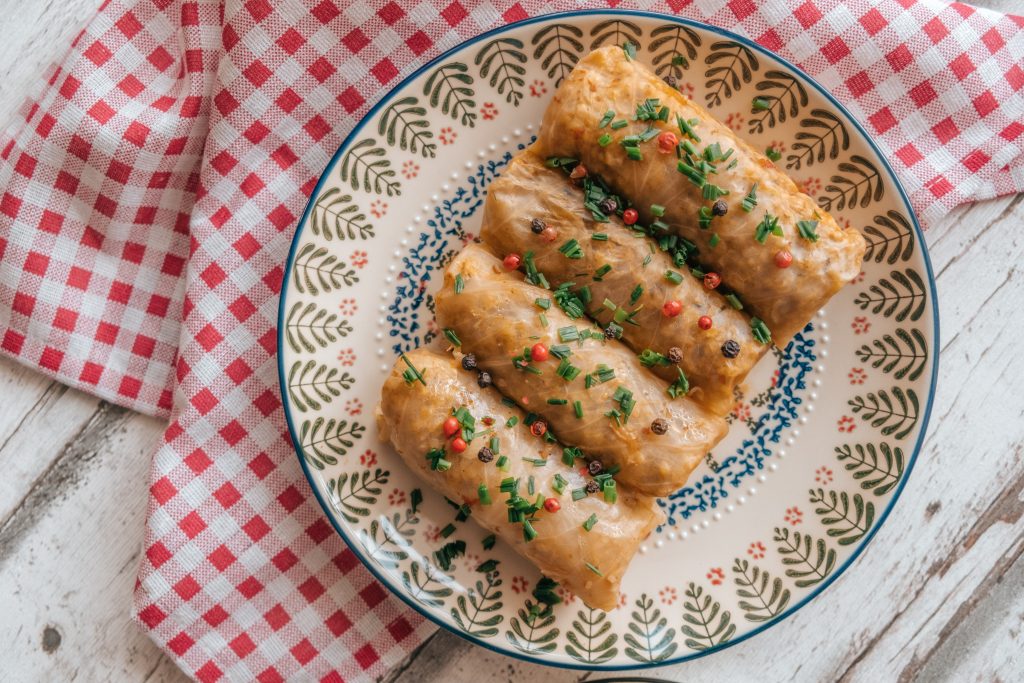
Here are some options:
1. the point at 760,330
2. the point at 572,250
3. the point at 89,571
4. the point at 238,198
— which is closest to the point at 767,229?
the point at 760,330

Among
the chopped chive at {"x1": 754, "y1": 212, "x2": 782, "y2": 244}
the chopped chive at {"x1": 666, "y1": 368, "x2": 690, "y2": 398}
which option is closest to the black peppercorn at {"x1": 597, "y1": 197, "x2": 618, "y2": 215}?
the chopped chive at {"x1": 754, "y1": 212, "x2": 782, "y2": 244}

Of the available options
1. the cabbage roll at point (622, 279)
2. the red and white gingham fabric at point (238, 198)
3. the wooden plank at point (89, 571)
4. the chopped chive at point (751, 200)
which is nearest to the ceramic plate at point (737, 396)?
the red and white gingham fabric at point (238, 198)

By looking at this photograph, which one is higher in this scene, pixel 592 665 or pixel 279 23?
pixel 279 23

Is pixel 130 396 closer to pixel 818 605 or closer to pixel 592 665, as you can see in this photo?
pixel 592 665

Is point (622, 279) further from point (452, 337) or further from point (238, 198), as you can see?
point (238, 198)

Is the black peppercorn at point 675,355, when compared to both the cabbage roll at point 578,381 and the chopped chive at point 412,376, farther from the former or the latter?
the chopped chive at point 412,376

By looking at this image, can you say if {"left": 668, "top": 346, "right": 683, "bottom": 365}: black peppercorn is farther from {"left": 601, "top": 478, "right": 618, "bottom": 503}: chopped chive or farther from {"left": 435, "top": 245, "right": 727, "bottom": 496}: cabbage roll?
{"left": 601, "top": 478, "right": 618, "bottom": 503}: chopped chive

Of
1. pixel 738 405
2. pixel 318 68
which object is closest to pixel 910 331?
pixel 738 405
